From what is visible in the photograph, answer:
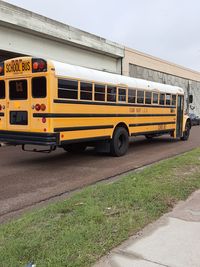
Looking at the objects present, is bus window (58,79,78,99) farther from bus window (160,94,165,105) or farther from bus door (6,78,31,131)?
bus window (160,94,165,105)

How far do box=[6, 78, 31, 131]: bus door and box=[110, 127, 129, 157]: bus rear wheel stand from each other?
3.10 metres

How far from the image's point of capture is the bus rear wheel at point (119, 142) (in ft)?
35.2

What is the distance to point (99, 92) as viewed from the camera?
988cm

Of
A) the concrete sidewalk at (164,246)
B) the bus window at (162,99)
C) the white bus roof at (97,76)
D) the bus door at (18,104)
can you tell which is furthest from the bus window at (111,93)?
the concrete sidewalk at (164,246)

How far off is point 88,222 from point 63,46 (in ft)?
58.7

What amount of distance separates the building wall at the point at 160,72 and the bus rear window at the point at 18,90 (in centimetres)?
1922

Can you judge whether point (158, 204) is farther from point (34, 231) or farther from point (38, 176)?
point (38, 176)

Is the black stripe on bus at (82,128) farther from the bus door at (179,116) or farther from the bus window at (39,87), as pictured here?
the bus door at (179,116)

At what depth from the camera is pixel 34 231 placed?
418 centimetres

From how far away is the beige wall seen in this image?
2777 cm

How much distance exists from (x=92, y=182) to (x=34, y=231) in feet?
10.8

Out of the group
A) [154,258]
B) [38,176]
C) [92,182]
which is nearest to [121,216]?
[154,258]

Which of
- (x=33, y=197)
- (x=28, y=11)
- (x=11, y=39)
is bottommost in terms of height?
(x=33, y=197)

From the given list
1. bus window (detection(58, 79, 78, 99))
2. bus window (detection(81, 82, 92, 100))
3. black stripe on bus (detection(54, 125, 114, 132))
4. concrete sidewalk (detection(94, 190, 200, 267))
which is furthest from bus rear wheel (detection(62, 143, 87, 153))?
concrete sidewalk (detection(94, 190, 200, 267))
